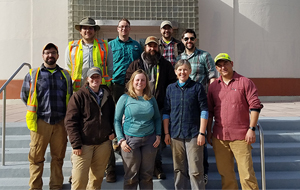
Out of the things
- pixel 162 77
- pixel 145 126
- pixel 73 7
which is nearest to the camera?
pixel 145 126

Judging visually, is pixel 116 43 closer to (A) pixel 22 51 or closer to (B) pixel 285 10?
(A) pixel 22 51

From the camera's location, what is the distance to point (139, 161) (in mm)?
3041

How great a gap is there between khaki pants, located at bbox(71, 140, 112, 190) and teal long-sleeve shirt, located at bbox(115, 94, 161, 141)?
11.6 inches

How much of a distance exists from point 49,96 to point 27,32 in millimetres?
6560

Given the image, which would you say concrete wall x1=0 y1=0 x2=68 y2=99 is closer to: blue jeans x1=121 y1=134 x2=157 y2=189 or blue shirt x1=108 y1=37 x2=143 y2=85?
blue shirt x1=108 y1=37 x2=143 y2=85

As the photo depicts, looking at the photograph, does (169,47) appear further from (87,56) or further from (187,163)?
(187,163)

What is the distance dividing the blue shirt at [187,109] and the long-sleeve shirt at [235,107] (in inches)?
9.0

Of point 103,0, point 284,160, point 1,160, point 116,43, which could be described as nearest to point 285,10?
point 103,0

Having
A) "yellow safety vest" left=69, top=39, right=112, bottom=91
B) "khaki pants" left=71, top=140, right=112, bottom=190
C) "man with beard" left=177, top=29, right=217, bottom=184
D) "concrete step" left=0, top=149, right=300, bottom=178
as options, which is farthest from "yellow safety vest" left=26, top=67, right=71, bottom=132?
"man with beard" left=177, top=29, right=217, bottom=184

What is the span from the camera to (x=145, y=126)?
10.0ft

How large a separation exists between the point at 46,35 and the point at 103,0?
7.53 ft

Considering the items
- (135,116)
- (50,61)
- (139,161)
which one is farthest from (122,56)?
(139,161)

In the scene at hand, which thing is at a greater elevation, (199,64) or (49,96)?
(199,64)

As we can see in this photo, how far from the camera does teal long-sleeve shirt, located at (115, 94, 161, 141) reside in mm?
3039
